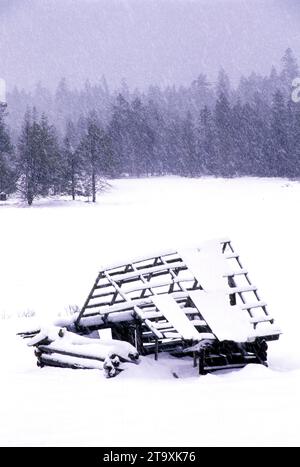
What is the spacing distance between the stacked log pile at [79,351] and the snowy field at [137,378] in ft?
0.43

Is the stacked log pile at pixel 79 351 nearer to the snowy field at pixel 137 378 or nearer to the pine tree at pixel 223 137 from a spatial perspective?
the snowy field at pixel 137 378

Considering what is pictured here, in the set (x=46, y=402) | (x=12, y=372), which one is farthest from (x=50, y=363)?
(x=46, y=402)

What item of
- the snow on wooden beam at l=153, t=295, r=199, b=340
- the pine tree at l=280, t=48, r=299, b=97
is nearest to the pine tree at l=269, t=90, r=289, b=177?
the pine tree at l=280, t=48, r=299, b=97

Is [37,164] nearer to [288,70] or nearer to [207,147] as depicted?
[207,147]

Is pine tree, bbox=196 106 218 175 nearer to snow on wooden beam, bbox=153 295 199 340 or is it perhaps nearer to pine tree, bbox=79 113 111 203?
pine tree, bbox=79 113 111 203

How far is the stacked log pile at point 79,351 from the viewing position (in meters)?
7.04

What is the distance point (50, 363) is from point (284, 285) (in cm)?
903

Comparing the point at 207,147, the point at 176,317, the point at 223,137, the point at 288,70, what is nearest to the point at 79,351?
the point at 176,317

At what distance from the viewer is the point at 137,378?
698cm

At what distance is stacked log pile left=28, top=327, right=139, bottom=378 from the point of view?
704 centimetres

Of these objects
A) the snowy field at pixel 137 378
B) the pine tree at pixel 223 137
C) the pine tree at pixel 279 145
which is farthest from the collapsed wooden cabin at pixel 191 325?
the pine tree at pixel 223 137

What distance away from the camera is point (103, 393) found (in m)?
6.39

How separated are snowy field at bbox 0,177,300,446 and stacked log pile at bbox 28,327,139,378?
0.43ft
